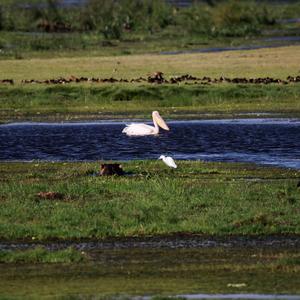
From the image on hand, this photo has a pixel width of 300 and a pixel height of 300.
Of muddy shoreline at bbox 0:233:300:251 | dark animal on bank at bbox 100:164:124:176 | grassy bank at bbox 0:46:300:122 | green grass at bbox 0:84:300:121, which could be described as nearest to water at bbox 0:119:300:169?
grassy bank at bbox 0:46:300:122

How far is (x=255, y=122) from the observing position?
30500 millimetres

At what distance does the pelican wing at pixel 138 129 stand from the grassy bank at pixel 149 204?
6.58 metres

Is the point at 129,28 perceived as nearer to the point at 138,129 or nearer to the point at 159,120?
the point at 159,120

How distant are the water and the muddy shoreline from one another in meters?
6.86

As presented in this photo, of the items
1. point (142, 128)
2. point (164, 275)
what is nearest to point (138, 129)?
point (142, 128)

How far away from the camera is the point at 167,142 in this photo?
27.0 metres

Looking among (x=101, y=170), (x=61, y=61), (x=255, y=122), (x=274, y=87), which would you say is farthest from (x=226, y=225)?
(x=61, y=61)

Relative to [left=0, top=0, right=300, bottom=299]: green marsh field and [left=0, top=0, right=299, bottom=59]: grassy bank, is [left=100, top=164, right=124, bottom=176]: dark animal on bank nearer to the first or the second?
[left=0, top=0, right=300, bottom=299]: green marsh field

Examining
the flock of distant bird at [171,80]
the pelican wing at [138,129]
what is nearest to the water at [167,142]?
the pelican wing at [138,129]

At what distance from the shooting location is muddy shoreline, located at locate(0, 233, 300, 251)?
14133 mm

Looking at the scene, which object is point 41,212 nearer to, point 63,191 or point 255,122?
point 63,191

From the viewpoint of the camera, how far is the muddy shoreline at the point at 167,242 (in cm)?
1413

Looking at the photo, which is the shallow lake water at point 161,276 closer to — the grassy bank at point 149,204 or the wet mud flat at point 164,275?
the wet mud flat at point 164,275

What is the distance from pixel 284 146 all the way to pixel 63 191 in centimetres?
886
